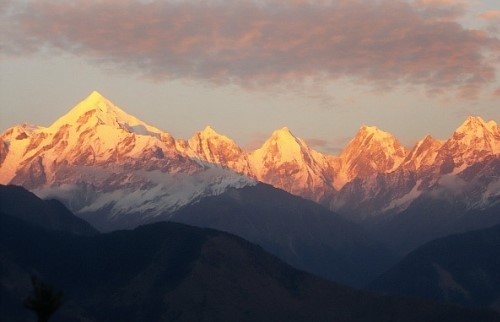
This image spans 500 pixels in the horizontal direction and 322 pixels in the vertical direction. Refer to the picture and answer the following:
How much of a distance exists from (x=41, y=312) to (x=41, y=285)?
5653mm

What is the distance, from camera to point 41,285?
594 feet

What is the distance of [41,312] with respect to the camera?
6944 inches
